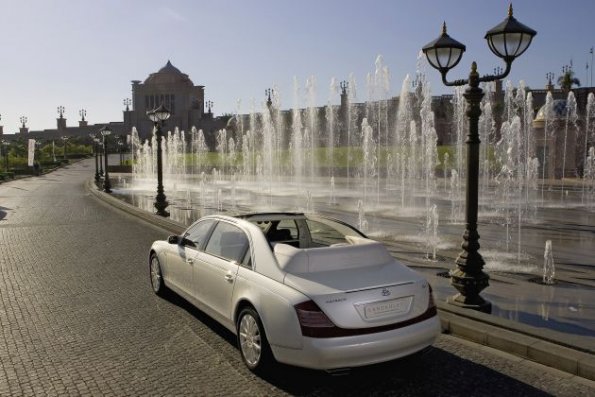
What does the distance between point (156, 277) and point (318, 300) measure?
12.7 feet

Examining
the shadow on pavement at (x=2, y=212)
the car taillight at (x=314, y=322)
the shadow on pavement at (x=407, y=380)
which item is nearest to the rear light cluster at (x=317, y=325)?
the car taillight at (x=314, y=322)

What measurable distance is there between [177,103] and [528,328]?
382ft

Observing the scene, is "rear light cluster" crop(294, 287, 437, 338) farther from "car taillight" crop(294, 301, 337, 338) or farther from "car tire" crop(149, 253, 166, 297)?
"car tire" crop(149, 253, 166, 297)

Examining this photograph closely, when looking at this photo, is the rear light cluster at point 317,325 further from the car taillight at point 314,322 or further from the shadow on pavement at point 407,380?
the shadow on pavement at point 407,380

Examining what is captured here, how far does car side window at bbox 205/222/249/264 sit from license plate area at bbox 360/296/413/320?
1.42 meters

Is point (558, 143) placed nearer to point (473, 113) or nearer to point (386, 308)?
point (473, 113)

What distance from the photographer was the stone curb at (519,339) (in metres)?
4.61

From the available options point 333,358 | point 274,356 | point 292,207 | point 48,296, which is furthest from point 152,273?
point 292,207

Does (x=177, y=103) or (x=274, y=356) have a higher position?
(x=177, y=103)

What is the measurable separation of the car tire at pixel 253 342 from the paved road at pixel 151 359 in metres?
0.12

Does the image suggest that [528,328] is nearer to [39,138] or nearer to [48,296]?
[48,296]

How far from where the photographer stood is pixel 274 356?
441cm

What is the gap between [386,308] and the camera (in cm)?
430

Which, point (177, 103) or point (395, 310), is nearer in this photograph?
point (395, 310)
